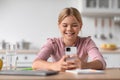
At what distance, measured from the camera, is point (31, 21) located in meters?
4.21

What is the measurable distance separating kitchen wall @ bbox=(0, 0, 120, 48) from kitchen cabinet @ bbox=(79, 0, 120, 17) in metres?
0.26

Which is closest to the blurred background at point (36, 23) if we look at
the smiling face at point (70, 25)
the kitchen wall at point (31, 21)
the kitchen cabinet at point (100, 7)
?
the kitchen wall at point (31, 21)

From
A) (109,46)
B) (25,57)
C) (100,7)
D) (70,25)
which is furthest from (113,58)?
(70,25)

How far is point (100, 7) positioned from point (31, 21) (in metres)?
1.08

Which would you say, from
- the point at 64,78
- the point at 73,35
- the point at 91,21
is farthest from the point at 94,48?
the point at 91,21

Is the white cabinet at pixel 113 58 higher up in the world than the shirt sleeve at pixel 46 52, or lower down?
lower down

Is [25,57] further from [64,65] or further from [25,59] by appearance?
[64,65]

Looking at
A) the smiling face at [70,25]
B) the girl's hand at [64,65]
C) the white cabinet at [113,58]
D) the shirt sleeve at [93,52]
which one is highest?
the smiling face at [70,25]

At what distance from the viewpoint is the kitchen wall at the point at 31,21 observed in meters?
4.20

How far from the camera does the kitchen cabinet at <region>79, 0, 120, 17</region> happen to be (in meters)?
3.97

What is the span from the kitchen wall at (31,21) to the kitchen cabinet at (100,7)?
258mm

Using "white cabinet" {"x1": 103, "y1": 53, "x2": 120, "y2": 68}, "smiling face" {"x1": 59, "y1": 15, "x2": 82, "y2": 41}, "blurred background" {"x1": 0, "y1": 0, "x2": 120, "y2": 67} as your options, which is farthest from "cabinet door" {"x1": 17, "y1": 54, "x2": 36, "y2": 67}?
"smiling face" {"x1": 59, "y1": 15, "x2": 82, "y2": 41}

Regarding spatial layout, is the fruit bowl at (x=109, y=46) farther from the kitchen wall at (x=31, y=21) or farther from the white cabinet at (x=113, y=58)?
the kitchen wall at (x=31, y=21)

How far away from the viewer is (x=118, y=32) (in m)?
4.25
